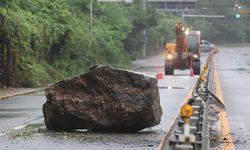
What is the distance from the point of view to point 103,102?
13.9 metres

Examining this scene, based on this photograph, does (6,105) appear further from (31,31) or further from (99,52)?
(99,52)

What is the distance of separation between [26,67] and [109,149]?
22268 millimetres

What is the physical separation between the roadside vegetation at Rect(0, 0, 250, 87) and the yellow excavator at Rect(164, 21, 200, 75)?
5.36m

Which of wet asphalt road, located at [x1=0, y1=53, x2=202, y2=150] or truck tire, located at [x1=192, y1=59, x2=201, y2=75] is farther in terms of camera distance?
truck tire, located at [x1=192, y1=59, x2=201, y2=75]

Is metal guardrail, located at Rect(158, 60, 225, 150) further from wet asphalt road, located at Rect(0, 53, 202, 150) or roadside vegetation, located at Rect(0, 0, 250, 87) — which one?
roadside vegetation, located at Rect(0, 0, 250, 87)

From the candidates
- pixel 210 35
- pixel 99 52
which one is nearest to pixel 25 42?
pixel 99 52

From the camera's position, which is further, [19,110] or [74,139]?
[19,110]

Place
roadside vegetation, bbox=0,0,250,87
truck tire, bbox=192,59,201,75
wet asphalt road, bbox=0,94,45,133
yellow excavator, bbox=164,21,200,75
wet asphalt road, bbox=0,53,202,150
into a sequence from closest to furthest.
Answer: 1. wet asphalt road, bbox=0,53,202,150
2. wet asphalt road, bbox=0,94,45,133
3. roadside vegetation, bbox=0,0,250,87
4. truck tire, bbox=192,59,201,75
5. yellow excavator, bbox=164,21,200,75

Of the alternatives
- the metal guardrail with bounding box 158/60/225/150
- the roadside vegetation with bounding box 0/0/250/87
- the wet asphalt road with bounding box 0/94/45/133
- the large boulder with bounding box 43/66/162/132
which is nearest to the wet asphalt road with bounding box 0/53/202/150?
the wet asphalt road with bounding box 0/94/45/133

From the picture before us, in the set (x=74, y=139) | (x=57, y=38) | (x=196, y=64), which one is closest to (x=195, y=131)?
(x=74, y=139)

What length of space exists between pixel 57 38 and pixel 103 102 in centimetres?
2535

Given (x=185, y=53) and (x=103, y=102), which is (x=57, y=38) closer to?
(x=185, y=53)

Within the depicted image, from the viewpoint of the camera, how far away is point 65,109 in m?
13.8

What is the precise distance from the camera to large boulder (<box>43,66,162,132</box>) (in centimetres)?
1377
